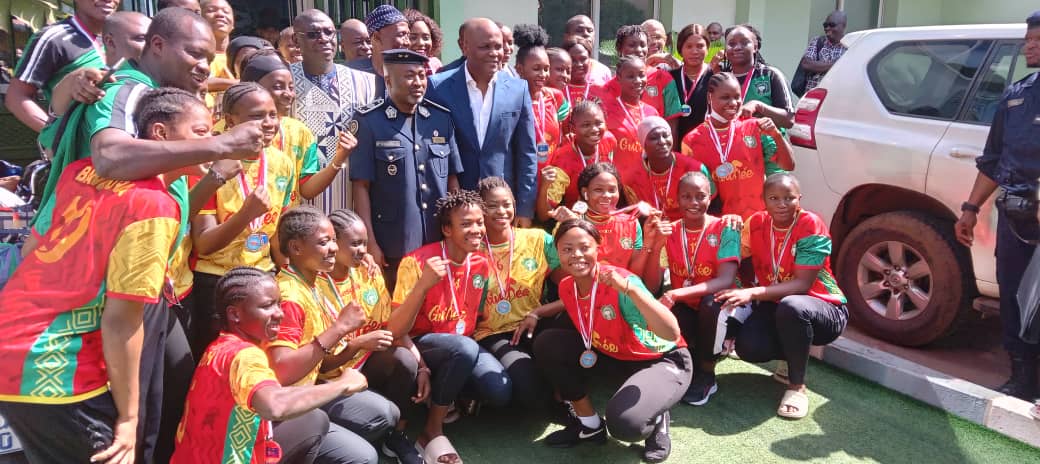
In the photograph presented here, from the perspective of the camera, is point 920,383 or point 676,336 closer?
point 676,336

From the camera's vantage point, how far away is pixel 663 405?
317cm

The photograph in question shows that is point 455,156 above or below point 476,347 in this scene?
above

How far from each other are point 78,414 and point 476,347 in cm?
166

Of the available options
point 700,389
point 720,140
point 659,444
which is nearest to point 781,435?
point 700,389

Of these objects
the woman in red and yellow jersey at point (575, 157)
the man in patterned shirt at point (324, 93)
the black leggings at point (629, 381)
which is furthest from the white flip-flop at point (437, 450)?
the woman in red and yellow jersey at point (575, 157)

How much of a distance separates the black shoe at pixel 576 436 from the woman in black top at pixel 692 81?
2.45 m

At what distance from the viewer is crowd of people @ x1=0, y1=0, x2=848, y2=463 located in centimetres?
192

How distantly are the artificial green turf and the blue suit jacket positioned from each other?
118cm

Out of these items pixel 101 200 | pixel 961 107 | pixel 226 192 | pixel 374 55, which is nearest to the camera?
pixel 101 200

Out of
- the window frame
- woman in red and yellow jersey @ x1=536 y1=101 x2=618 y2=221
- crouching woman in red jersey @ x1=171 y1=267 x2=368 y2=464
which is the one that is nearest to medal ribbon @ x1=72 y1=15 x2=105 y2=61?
crouching woman in red jersey @ x1=171 y1=267 x2=368 y2=464

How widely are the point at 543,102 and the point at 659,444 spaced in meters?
2.16

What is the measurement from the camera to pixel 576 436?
334cm

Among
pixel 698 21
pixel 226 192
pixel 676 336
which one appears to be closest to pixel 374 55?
pixel 226 192

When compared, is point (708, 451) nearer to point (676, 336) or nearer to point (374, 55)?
point (676, 336)
